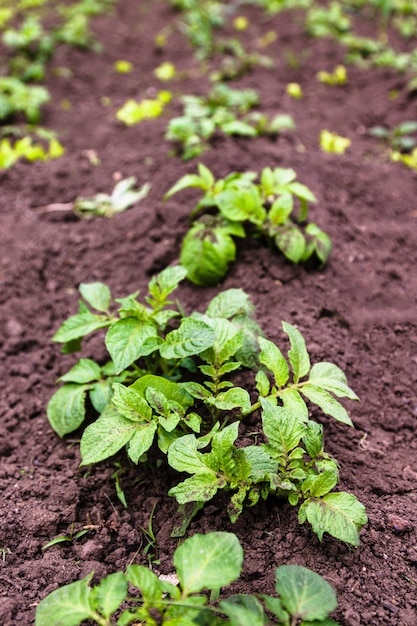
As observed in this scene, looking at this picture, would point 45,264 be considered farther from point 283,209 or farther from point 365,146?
point 365,146

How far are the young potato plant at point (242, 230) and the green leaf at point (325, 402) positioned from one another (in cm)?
85

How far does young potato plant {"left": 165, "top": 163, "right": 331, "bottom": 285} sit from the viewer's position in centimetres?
Answer: 251

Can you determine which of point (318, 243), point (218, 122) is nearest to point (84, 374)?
point (318, 243)

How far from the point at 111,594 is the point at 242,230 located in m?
1.68

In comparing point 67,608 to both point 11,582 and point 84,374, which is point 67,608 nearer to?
point 11,582

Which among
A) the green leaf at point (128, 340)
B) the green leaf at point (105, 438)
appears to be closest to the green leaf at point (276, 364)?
the green leaf at point (128, 340)

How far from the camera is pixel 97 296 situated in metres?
2.12

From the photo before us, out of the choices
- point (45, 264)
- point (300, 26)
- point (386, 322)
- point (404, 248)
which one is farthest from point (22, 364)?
point (300, 26)

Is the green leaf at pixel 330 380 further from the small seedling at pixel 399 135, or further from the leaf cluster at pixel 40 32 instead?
the leaf cluster at pixel 40 32

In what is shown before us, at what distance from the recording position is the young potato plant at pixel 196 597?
1281 mm

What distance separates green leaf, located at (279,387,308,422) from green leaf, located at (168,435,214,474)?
0.98 feet

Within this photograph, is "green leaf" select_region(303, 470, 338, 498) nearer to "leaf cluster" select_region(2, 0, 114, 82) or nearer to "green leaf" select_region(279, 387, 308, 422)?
"green leaf" select_region(279, 387, 308, 422)

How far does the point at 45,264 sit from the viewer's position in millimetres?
2961

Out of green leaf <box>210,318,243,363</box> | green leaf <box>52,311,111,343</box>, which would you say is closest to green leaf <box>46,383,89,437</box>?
green leaf <box>52,311,111,343</box>
